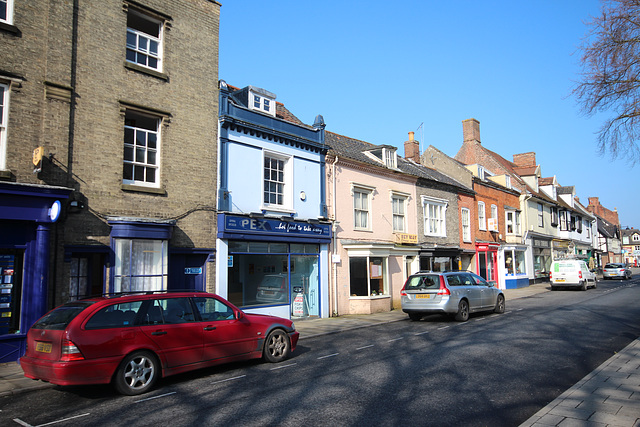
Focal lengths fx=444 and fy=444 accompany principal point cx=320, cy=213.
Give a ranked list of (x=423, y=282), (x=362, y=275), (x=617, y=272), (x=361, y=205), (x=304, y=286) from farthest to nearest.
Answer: (x=617, y=272)
(x=361, y=205)
(x=362, y=275)
(x=304, y=286)
(x=423, y=282)

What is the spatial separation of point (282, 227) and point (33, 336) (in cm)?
911

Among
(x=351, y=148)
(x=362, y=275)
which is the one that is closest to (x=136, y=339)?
(x=362, y=275)

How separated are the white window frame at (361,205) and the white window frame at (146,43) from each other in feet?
29.3

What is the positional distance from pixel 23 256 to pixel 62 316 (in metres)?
4.02

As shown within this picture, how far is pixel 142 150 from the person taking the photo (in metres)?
12.3

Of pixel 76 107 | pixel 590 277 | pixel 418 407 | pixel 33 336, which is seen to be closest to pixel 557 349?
pixel 418 407

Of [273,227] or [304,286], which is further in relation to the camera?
[304,286]

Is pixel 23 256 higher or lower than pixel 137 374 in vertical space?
higher

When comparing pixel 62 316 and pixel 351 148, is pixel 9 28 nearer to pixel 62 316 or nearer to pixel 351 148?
pixel 62 316

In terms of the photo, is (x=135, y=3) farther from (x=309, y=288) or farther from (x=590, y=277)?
(x=590, y=277)

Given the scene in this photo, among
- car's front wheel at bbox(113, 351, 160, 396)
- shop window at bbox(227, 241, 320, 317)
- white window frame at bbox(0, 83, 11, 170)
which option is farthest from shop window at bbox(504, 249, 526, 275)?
white window frame at bbox(0, 83, 11, 170)

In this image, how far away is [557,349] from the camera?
9.66 metres

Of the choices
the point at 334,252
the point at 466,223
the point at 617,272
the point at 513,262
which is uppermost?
the point at 466,223

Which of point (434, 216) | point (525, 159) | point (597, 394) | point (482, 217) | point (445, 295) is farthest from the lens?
point (525, 159)
